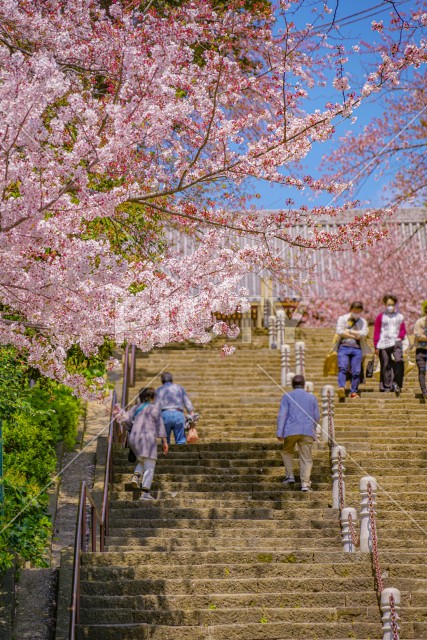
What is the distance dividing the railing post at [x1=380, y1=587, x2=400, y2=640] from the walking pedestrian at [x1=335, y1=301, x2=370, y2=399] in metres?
6.85

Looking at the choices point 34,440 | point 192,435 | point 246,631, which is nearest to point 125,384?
point 192,435

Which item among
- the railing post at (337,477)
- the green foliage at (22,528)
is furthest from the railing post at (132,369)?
the green foliage at (22,528)

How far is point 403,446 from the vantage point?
1417cm

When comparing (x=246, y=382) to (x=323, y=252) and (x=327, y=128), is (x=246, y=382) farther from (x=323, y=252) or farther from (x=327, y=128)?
(x=323, y=252)

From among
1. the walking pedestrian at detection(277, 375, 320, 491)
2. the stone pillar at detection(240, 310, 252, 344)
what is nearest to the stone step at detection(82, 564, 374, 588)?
the walking pedestrian at detection(277, 375, 320, 491)

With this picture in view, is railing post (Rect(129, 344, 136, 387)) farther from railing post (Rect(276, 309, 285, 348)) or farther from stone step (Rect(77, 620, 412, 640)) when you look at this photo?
stone step (Rect(77, 620, 412, 640))

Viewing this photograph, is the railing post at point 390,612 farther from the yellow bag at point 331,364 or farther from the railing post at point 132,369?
the railing post at point 132,369

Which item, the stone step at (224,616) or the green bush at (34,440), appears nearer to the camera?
the stone step at (224,616)

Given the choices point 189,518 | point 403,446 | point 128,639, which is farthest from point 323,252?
point 128,639

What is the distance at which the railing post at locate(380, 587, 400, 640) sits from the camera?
30.1 ft

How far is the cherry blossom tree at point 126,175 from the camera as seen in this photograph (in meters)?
8.17

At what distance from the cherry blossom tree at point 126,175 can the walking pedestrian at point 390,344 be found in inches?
178

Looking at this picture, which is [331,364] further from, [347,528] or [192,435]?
[347,528]

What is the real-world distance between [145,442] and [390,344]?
17.3ft
